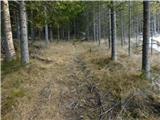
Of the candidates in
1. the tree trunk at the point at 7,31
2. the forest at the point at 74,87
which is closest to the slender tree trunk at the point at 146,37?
the forest at the point at 74,87

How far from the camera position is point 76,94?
34.9 feet

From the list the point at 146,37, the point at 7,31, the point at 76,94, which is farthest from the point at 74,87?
the point at 7,31

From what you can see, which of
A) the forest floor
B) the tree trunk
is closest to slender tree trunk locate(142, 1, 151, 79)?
the forest floor

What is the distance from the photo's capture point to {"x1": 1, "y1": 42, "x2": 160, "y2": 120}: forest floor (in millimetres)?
8977

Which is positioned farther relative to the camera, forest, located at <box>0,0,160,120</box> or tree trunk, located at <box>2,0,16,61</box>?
tree trunk, located at <box>2,0,16,61</box>

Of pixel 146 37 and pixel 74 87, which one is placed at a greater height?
pixel 146 37

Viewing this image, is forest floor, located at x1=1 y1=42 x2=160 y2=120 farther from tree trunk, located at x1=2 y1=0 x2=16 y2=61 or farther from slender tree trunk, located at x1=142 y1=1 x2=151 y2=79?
tree trunk, located at x1=2 y1=0 x2=16 y2=61

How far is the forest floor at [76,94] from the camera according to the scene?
29.5 ft

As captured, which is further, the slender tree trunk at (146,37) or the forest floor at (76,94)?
the slender tree trunk at (146,37)

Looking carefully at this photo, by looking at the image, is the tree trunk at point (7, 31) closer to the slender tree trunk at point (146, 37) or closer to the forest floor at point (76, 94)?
the forest floor at point (76, 94)

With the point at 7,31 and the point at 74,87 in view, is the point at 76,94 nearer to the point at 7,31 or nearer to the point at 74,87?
the point at 74,87

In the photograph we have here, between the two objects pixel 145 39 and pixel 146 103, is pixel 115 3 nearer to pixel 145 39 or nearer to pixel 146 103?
pixel 145 39

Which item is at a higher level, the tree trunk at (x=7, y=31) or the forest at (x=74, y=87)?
the tree trunk at (x=7, y=31)

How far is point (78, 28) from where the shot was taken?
48.4 meters
